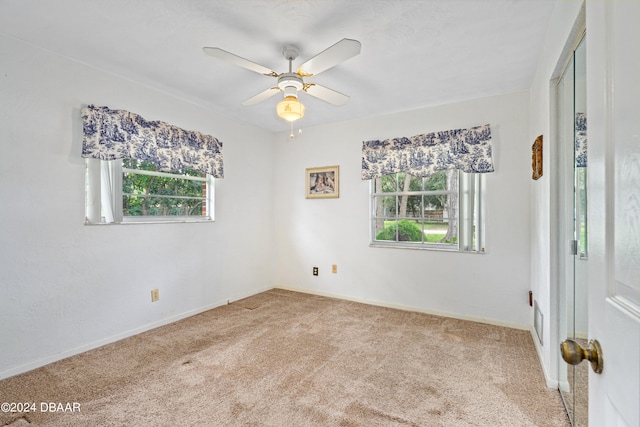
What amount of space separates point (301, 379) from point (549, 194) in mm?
2089

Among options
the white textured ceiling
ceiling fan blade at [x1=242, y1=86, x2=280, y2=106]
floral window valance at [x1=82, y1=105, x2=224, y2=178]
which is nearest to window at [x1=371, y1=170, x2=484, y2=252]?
the white textured ceiling

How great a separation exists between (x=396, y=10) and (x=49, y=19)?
7.25 feet

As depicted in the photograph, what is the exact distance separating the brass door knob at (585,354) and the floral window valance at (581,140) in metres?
1.27

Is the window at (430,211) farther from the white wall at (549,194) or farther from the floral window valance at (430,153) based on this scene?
the white wall at (549,194)

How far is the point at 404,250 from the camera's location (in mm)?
3764

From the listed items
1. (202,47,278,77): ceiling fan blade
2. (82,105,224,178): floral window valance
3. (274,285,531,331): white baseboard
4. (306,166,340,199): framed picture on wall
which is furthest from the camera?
(306,166,340,199): framed picture on wall

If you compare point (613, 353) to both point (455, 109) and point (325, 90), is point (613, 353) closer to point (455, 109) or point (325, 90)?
point (325, 90)

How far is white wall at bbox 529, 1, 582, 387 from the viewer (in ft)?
5.87

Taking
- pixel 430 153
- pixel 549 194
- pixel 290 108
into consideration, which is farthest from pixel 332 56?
pixel 430 153

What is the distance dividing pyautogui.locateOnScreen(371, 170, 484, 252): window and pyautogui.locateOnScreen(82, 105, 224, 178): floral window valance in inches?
81.0

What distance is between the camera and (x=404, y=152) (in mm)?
3701

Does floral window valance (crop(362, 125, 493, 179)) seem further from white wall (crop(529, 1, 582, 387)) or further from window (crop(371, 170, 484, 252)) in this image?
white wall (crop(529, 1, 582, 387))

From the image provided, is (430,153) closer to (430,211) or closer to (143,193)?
(430,211)

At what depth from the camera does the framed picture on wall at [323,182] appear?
4.23 meters
